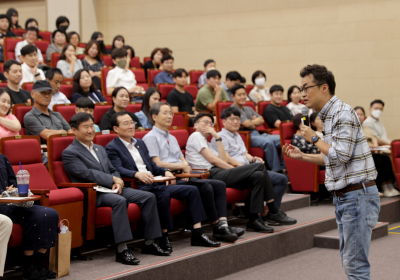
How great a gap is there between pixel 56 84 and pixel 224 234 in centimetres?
202

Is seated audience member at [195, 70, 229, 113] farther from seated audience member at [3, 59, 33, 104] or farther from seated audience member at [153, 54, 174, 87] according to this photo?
seated audience member at [3, 59, 33, 104]

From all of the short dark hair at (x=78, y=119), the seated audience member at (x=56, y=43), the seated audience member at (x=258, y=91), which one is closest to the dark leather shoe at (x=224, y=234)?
the short dark hair at (x=78, y=119)

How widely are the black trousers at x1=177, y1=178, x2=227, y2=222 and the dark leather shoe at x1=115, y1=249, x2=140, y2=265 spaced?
2.34 ft

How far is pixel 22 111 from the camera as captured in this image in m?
3.44

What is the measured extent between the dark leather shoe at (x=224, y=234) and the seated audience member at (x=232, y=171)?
0.36 meters

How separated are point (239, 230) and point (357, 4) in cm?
460

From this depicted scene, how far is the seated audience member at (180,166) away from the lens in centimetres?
306

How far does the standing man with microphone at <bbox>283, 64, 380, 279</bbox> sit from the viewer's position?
1711 mm

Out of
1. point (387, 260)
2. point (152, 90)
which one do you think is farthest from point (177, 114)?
point (387, 260)

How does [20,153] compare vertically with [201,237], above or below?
above

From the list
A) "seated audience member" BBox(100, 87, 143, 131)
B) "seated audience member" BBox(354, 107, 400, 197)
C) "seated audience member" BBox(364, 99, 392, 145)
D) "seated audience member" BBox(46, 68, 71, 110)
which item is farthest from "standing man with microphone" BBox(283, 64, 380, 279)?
"seated audience member" BBox(364, 99, 392, 145)

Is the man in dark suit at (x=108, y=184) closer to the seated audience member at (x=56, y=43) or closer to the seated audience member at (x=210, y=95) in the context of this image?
the seated audience member at (x=210, y=95)

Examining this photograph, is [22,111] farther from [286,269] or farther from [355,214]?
[355,214]

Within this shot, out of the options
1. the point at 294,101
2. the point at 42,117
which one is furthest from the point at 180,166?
the point at 294,101
